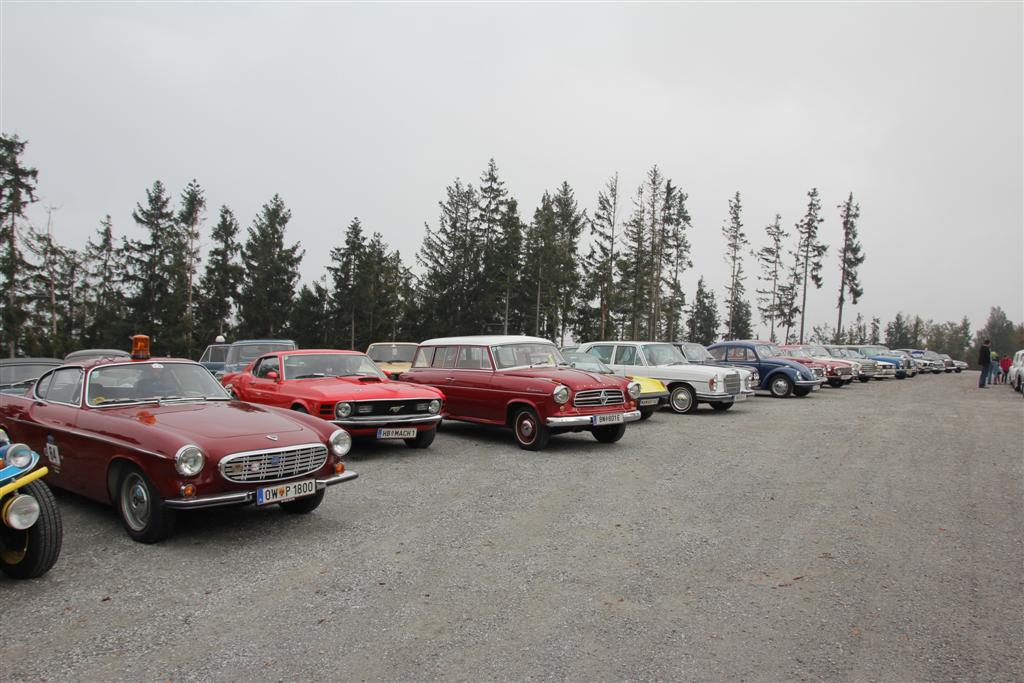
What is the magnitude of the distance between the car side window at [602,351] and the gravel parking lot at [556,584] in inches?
335

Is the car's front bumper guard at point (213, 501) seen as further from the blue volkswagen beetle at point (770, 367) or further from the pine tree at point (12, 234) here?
the pine tree at point (12, 234)

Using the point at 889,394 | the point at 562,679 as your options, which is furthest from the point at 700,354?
the point at 562,679

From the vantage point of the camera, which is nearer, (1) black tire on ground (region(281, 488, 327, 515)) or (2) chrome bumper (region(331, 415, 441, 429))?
(1) black tire on ground (region(281, 488, 327, 515))

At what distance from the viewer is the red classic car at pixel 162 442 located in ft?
17.8

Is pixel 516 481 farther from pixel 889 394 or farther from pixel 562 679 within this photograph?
pixel 889 394

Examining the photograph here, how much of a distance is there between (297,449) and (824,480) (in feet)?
20.7

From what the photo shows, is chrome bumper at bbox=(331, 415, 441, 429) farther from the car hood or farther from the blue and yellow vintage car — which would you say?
the blue and yellow vintage car

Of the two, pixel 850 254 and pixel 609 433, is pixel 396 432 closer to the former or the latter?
pixel 609 433

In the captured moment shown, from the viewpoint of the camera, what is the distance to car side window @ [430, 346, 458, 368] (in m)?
12.1

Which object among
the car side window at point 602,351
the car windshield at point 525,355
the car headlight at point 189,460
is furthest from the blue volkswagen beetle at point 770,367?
the car headlight at point 189,460

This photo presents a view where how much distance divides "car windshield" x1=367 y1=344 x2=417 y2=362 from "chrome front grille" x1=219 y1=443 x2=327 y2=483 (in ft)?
35.8

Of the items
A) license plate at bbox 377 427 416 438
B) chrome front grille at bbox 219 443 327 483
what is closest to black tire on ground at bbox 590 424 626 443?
license plate at bbox 377 427 416 438

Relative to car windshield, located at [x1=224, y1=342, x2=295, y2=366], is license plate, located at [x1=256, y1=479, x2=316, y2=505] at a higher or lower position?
lower

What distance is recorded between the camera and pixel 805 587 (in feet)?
15.8
